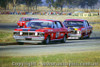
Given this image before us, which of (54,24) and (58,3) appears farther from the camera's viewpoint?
(58,3)

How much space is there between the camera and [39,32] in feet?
53.0

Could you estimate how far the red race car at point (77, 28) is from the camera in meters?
21.3

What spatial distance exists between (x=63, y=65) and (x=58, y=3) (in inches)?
5284

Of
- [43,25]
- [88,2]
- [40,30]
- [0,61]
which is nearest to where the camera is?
[0,61]

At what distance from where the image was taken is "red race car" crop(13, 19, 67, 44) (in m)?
16.2

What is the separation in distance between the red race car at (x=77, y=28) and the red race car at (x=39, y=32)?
9.61ft

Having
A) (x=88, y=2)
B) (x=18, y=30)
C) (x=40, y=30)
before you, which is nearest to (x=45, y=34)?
(x=40, y=30)

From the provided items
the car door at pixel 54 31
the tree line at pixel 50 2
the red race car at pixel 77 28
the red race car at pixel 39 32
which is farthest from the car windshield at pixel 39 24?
the tree line at pixel 50 2

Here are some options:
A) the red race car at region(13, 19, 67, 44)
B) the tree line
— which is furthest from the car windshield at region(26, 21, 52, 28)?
the tree line

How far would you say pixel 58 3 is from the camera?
142 metres

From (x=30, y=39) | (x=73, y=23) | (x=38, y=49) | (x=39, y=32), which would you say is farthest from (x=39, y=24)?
(x=73, y=23)

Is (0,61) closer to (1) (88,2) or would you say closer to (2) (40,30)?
(2) (40,30)

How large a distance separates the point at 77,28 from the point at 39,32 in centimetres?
581

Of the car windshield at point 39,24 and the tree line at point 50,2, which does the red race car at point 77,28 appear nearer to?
the car windshield at point 39,24
